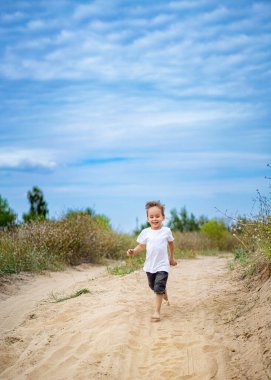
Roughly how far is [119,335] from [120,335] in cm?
1

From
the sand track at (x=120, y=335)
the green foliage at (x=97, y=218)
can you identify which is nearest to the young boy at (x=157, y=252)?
the sand track at (x=120, y=335)

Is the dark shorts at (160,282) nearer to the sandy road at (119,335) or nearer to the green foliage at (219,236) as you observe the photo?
the sandy road at (119,335)

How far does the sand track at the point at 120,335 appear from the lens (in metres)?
5.15

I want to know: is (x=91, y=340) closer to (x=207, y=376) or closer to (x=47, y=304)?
(x=207, y=376)

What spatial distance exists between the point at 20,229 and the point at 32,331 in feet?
23.6

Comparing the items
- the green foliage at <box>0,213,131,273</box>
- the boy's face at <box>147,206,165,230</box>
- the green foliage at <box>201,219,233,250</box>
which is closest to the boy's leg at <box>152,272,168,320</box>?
the boy's face at <box>147,206,165,230</box>

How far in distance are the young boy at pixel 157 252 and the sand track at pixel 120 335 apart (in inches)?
17.2

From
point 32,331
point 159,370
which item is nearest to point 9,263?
point 32,331

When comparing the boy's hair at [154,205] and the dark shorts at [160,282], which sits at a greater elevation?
the boy's hair at [154,205]

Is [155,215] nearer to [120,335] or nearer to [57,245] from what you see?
[120,335]

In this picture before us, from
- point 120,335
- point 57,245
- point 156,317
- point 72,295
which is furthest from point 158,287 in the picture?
point 57,245

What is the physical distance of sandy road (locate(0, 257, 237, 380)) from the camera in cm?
515

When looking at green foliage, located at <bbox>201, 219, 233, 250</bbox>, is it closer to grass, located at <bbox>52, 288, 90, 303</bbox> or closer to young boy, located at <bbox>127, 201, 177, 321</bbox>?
grass, located at <bbox>52, 288, 90, 303</bbox>

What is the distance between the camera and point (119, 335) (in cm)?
590
